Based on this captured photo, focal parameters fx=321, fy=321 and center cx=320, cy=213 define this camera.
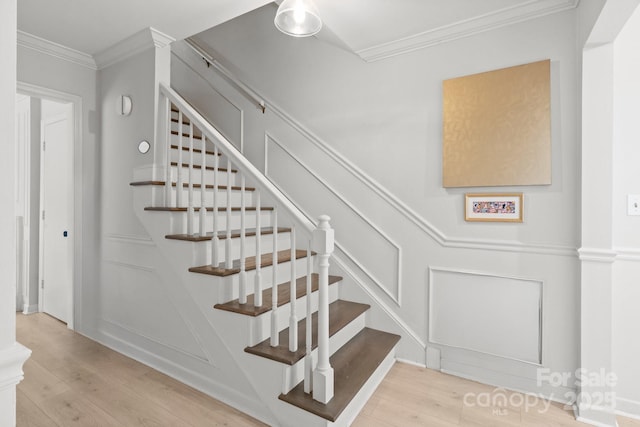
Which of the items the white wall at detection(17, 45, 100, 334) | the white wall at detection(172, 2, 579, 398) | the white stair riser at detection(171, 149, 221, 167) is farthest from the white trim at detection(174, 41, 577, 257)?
the white wall at detection(17, 45, 100, 334)

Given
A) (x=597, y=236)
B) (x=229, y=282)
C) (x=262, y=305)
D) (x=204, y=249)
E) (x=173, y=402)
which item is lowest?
(x=173, y=402)

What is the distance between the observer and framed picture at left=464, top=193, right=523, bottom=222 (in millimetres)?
2053

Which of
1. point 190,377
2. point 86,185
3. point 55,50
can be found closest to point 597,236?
point 190,377

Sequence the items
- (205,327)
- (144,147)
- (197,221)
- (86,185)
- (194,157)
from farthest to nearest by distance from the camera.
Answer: (194,157) → (86,185) → (144,147) → (197,221) → (205,327)

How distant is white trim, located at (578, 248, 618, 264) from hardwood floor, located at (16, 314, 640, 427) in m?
0.90

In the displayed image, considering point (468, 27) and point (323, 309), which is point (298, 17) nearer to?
point (468, 27)

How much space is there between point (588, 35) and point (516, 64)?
389mm

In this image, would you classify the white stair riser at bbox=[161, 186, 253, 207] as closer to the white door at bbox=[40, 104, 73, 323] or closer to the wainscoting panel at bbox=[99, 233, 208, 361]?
the wainscoting panel at bbox=[99, 233, 208, 361]

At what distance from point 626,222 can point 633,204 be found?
106mm

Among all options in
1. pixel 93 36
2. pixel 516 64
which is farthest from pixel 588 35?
pixel 93 36

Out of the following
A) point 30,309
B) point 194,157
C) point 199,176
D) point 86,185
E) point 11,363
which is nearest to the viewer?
point 11,363

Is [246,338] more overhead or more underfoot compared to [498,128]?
more underfoot

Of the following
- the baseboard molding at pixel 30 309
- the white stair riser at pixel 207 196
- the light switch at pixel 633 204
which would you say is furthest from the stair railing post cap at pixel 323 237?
the baseboard molding at pixel 30 309

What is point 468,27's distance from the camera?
7.07ft
